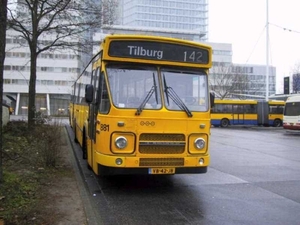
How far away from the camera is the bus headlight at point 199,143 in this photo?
24.8ft

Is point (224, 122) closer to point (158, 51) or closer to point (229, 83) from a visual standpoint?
point (229, 83)

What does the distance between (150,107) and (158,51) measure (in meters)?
1.21

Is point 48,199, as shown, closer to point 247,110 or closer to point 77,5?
point 77,5

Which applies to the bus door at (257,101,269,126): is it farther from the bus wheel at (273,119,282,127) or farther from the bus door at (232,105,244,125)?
the bus door at (232,105,244,125)

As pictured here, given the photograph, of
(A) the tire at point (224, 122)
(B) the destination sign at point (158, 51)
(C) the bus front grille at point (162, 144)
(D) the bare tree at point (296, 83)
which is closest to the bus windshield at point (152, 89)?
(B) the destination sign at point (158, 51)

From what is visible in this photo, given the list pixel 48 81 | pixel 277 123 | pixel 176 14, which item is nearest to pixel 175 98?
pixel 277 123

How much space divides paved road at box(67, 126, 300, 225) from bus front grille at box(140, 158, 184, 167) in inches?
26.1

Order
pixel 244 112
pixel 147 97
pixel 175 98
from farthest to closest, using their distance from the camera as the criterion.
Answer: pixel 244 112 → pixel 175 98 → pixel 147 97

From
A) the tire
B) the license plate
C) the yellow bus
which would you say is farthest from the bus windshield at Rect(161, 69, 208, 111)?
the tire

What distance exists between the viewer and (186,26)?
139625 millimetres

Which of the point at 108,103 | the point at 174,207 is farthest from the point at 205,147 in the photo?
the point at 108,103

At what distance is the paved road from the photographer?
19.8 ft

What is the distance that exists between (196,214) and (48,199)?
8.63 ft

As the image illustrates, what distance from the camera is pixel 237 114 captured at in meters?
40.3
